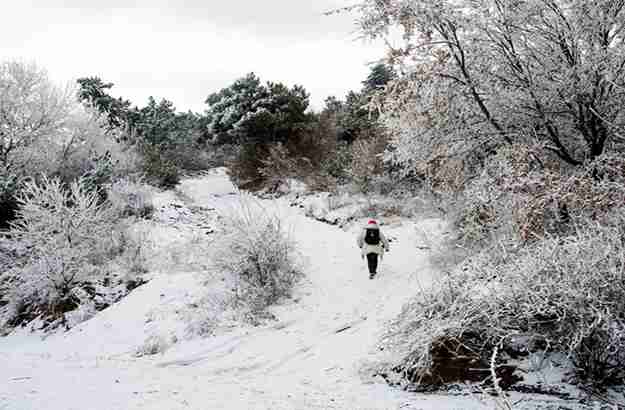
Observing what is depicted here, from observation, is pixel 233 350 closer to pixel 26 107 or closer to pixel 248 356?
pixel 248 356

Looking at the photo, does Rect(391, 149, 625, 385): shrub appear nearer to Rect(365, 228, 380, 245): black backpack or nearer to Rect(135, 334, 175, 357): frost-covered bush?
Rect(365, 228, 380, 245): black backpack

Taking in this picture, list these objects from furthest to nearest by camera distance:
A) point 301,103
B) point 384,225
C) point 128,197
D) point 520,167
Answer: point 301,103
point 128,197
point 384,225
point 520,167

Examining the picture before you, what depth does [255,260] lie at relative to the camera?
884cm

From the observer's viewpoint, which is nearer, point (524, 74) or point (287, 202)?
point (524, 74)

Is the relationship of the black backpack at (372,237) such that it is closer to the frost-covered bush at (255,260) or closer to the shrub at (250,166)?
the frost-covered bush at (255,260)

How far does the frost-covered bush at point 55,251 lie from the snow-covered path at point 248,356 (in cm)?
132

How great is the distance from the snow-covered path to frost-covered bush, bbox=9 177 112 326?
1316 mm

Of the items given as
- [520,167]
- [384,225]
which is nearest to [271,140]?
[384,225]

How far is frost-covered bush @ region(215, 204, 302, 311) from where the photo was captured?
→ 8672 mm

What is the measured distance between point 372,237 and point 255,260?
2.60 metres

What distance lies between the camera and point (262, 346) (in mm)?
6684

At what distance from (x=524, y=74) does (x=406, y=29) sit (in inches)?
70.5

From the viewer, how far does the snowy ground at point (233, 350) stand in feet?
13.6

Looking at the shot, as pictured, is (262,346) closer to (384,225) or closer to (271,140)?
(384,225)
